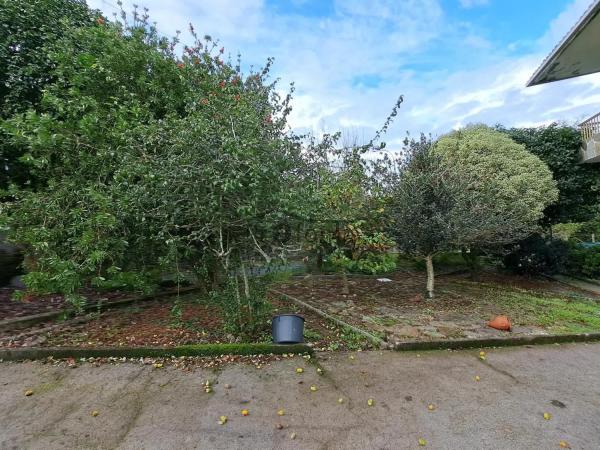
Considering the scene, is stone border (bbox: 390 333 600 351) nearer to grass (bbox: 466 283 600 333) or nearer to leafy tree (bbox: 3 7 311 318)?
grass (bbox: 466 283 600 333)

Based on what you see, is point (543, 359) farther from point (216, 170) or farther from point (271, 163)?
point (216, 170)

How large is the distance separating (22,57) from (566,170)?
13.2 meters

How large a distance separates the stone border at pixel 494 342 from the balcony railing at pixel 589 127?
337 inches

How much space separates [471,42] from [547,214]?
5.83m

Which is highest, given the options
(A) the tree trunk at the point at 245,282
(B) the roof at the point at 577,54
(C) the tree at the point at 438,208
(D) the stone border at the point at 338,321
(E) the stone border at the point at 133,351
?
(B) the roof at the point at 577,54

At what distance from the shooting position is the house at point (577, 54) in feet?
19.4

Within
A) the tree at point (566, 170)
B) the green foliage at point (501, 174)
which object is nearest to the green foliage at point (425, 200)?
the green foliage at point (501, 174)

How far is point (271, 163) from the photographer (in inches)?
135

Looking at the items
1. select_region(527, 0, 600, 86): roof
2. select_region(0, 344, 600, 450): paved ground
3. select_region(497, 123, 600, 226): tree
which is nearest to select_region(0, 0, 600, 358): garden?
select_region(0, 344, 600, 450): paved ground

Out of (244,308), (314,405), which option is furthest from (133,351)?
(314,405)

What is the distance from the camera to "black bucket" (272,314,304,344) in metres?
3.66

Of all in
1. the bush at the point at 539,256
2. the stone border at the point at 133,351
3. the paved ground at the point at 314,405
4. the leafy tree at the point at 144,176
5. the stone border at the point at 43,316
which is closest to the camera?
the paved ground at the point at 314,405

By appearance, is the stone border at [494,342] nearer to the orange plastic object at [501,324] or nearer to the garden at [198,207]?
the garden at [198,207]

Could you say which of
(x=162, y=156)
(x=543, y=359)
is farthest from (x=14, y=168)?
(x=543, y=359)
